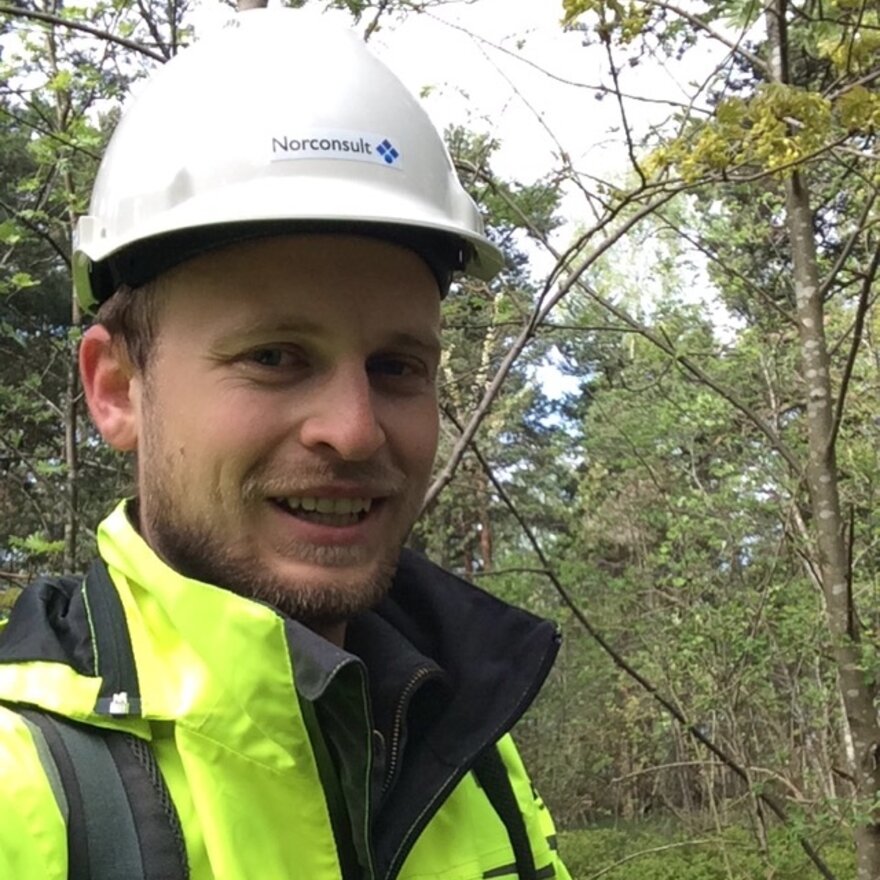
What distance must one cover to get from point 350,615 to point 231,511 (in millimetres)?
192

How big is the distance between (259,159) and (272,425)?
328mm

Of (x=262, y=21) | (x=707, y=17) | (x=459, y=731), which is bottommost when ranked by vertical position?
(x=459, y=731)

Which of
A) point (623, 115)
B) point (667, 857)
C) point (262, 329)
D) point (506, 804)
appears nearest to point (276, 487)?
point (262, 329)

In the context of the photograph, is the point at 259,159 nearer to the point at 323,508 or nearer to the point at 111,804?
the point at 323,508

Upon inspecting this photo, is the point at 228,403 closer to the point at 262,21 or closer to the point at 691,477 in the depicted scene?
the point at 262,21

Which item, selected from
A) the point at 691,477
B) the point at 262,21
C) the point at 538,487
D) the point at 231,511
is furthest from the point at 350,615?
the point at 538,487

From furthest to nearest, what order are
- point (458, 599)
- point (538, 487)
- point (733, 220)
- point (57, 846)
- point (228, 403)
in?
point (538, 487)
point (733, 220)
point (458, 599)
point (228, 403)
point (57, 846)

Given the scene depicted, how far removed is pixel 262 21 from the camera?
4.44 feet

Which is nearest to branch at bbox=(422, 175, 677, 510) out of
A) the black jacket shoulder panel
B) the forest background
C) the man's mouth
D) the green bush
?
the forest background

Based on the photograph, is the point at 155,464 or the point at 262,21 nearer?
the point at 155,464

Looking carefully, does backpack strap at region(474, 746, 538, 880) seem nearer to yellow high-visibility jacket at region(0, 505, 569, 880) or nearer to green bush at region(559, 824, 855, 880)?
yellow high-visibility jacket at region(0, 505, 569, 880)

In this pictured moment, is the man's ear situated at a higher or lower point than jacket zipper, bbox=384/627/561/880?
higher

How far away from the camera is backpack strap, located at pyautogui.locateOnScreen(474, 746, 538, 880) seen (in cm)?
138

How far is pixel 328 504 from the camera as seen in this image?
1.23 meters
